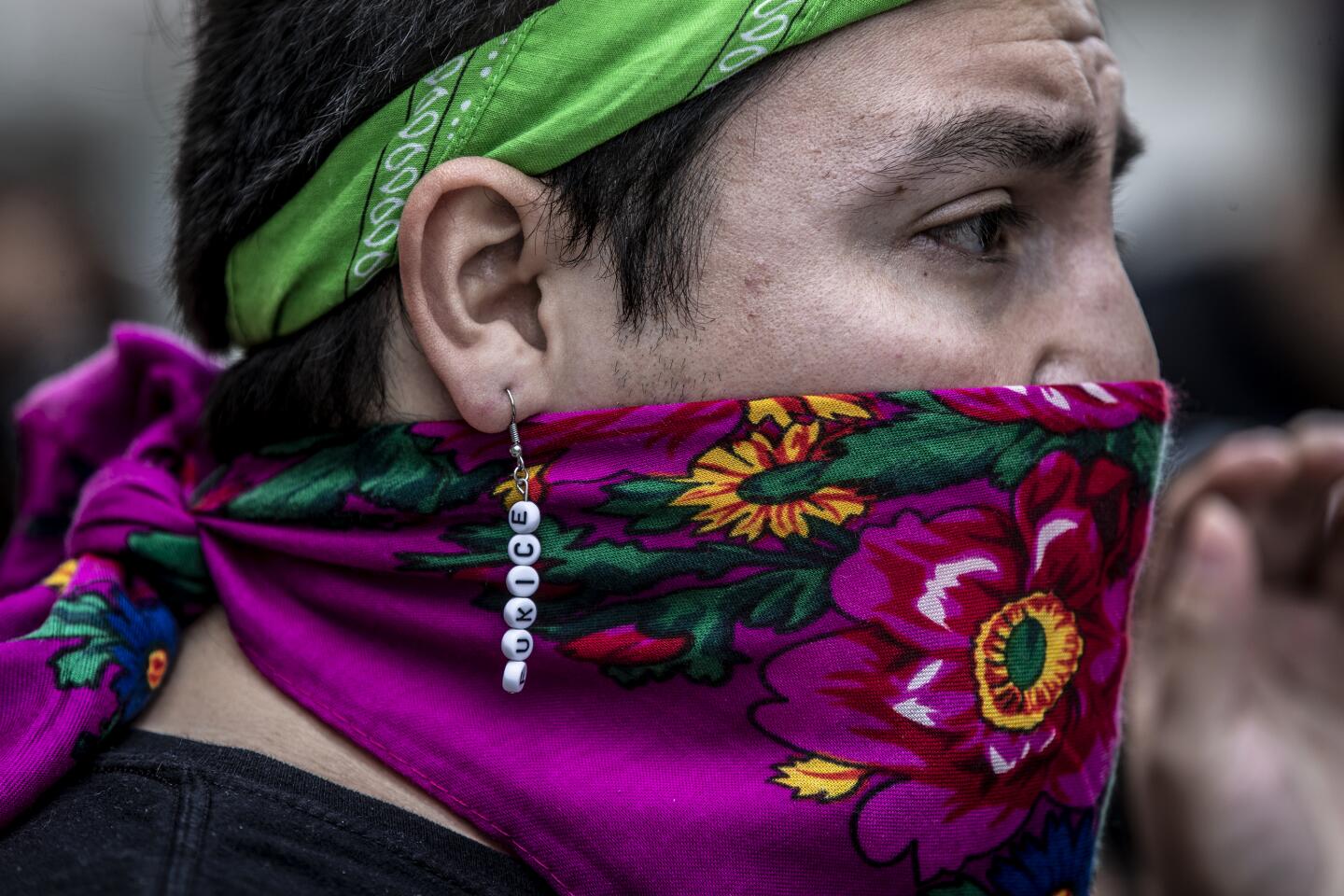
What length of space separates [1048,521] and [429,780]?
81cm

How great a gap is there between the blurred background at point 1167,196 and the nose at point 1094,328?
0.50 meters

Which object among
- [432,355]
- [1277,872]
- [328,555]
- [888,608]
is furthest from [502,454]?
[1277,872]

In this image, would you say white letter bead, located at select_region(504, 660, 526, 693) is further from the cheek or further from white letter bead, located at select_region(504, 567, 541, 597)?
the cheek

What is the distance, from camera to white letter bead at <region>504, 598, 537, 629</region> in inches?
53.6

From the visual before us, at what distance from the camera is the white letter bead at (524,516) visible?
1364 mm

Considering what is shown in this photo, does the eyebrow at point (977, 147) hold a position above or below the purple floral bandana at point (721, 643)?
above

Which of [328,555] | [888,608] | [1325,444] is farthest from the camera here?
[1325,444]

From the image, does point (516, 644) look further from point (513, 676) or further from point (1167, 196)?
point (1167, 196)

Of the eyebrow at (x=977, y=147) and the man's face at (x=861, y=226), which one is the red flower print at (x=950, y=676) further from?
the eyebrow at (x=977, y=147)

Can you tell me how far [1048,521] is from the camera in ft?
4.70

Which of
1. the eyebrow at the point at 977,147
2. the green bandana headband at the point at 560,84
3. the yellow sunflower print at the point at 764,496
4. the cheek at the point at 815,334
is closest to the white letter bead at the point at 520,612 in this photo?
the yellow sunflower print at the point at 764,496

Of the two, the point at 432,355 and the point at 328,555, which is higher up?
the point at 432,355

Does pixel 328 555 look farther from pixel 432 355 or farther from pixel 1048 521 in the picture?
pixel 1048 521

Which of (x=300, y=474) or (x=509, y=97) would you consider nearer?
(x=509, y=97)
